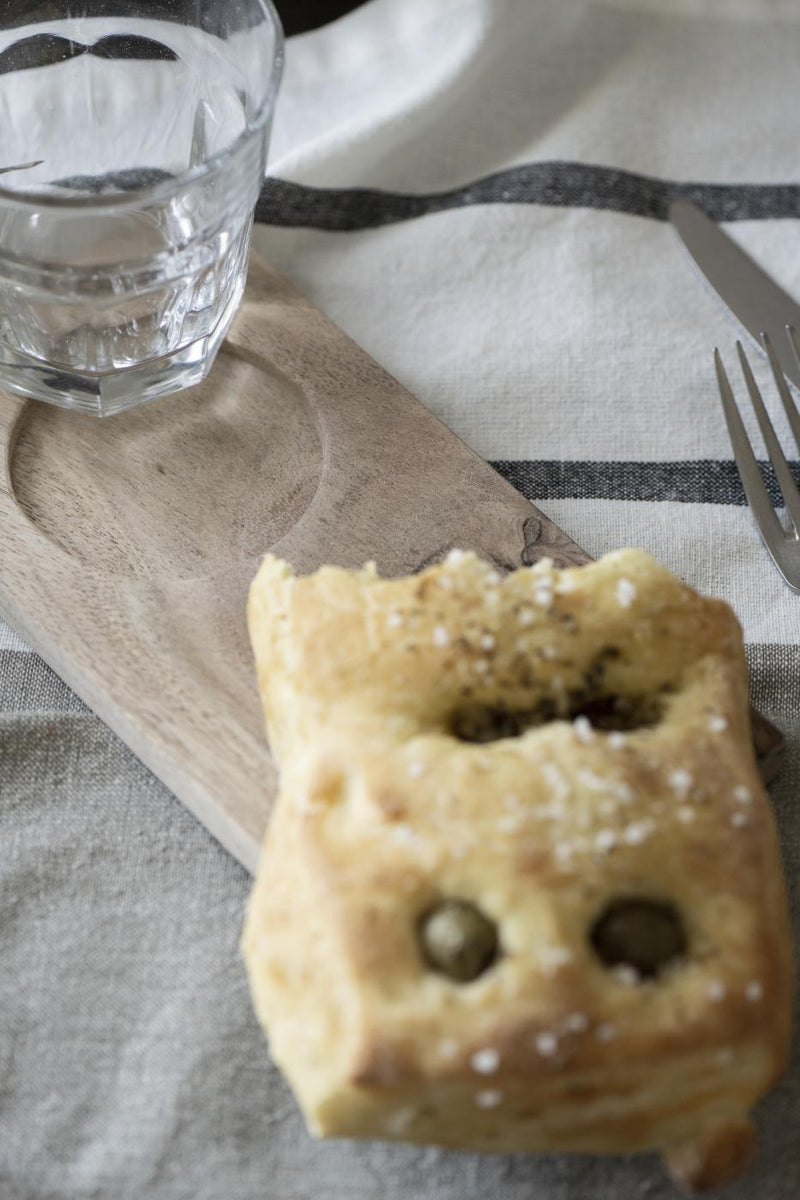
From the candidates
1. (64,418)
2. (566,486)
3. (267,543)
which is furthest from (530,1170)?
(64,418)

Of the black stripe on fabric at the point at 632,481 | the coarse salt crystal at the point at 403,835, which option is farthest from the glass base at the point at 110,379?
the coarse salt crystal at the point at 403,835

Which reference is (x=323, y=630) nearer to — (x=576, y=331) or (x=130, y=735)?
(x=130, y=735)

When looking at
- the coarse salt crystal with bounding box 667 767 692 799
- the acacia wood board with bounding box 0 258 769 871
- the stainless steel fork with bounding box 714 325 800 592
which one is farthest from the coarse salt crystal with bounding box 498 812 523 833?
the stainless steel fork with bounding box 714 325 800 592

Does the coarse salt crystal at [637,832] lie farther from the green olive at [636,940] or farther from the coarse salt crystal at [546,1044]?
the coarse salt crystal at [546,1044]

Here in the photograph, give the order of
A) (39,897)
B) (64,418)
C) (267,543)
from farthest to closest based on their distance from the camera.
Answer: (64,418), (267,543), (39,897)

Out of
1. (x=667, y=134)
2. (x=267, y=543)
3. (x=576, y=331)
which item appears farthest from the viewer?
(x=667, y=134)
